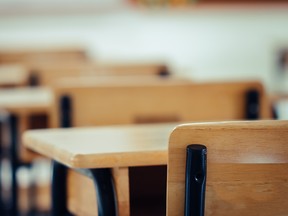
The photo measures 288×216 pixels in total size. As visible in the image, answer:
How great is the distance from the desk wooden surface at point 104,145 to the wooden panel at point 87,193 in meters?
0.04

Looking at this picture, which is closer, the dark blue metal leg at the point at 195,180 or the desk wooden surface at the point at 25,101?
the dark blue metal leg at the point at 195,180

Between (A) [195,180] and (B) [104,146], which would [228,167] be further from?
(B) [104,146]

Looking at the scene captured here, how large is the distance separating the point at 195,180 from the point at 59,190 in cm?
62

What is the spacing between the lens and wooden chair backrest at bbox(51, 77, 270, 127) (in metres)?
2.37

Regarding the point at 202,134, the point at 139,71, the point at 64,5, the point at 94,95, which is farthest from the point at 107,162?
the point at 64,5

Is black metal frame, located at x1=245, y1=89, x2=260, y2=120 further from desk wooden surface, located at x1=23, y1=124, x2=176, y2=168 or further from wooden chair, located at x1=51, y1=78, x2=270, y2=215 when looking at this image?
desk wooden surface, located at x1=23, y1=124, x2=176, y2=168

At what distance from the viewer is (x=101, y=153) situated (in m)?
1.45

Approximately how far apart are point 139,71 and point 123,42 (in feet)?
11.5

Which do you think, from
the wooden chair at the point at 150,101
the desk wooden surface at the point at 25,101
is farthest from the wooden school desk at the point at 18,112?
the wooden chair at the point at 150,101

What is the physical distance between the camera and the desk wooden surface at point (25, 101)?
2787 mm

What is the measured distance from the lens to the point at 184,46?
23.2 feet

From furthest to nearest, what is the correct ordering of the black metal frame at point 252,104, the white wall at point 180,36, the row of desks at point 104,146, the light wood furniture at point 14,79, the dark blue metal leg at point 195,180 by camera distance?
the white wall at point 180,36 < the light wood furniture at point 14,79 < the black metal frame at point 252,104 < the row of desks at point 104,146 < the dark blue metal leg at point 195,180

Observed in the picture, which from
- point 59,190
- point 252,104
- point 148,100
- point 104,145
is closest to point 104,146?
point 104,145

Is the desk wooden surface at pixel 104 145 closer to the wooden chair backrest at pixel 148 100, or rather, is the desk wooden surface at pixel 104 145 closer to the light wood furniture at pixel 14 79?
the wooden chair backrest at pixel 148 100
